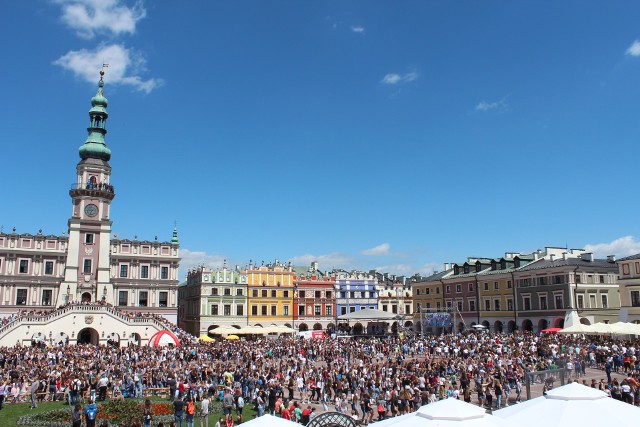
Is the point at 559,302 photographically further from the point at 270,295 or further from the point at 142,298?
the point at 142,298

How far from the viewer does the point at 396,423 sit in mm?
9109

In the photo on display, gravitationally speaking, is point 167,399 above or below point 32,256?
below

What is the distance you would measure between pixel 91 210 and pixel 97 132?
28.0 ft

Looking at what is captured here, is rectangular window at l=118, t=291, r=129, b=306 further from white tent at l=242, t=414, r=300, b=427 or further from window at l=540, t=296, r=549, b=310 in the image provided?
white tent at l=242, t=414, r=300, b=427

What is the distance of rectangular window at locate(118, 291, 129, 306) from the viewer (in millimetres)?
58884

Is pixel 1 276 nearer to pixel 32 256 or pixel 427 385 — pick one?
pixel 32 256

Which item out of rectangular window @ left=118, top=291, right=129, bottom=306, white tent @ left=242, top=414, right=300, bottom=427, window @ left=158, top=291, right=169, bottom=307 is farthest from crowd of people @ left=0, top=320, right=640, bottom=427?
window @ left=158, top=291, right=169, bottom=307

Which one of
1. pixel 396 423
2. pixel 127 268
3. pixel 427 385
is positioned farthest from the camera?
pixel 127 268

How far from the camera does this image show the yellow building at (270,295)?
70.8 m

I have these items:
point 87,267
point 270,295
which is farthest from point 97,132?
point 270,295

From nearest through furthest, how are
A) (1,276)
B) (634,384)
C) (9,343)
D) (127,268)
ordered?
(634,384) → (9,343) → (1,276) → (127,268)

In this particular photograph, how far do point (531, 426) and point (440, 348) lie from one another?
29850 millimetres

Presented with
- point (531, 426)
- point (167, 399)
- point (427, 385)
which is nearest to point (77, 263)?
point (167, 399)

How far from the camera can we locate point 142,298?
60.0m
